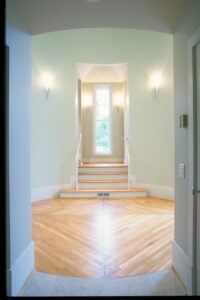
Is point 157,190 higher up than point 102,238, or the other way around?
point 157,190

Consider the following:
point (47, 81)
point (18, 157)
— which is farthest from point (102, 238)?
point (47, 81)

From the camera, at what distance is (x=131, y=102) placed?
431 cm

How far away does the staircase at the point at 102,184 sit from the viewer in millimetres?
3941

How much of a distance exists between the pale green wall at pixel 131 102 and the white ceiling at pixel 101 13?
2.31m

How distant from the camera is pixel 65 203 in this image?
11.8ft

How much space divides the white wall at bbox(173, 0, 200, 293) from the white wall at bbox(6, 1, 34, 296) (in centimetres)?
135

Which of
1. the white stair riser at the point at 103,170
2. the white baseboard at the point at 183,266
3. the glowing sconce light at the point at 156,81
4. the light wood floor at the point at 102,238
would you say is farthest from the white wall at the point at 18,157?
the glowing sconce light at the point at 156,81

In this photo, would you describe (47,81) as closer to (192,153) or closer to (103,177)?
(103,177)

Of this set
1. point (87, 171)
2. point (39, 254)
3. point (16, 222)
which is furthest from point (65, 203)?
point (16, 222)

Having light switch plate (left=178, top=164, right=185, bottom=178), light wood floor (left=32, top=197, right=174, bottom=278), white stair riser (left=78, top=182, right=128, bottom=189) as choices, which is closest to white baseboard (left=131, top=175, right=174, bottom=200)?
white stair riser (left=78, top=182, right=128, bottom=189)

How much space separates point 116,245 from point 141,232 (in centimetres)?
49

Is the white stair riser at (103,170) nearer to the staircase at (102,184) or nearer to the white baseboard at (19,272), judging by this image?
the staircase at (102,184)

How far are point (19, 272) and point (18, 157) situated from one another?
927 mm

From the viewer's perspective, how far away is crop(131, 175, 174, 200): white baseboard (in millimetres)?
3783
